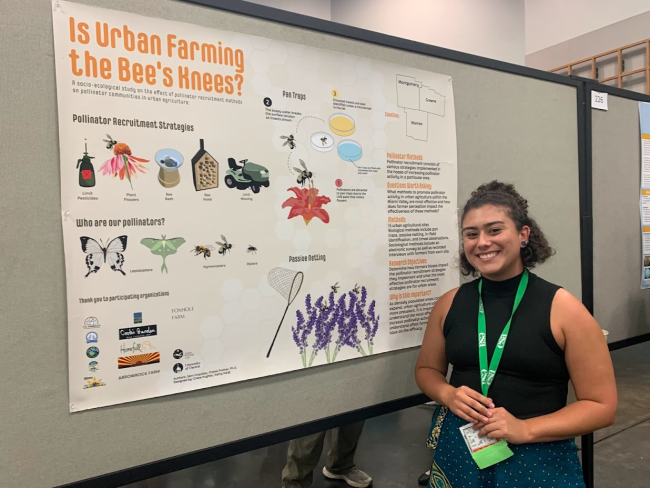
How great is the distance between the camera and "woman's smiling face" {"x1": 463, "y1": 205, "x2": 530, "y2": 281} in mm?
1056

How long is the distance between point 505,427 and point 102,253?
37.8 inches

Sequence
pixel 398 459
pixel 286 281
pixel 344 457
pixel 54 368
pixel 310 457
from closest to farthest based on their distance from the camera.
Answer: pixel 54 368
pixel 286 281
pixel 310 457
pixel 344 457
pixel 398 459

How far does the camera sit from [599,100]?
5.44ft

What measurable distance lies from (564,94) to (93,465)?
1831 mm

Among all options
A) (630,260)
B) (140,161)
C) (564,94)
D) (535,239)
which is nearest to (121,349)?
(140,161)

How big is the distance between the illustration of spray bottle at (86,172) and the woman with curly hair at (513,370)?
0.89 m

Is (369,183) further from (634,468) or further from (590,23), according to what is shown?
(590,23)

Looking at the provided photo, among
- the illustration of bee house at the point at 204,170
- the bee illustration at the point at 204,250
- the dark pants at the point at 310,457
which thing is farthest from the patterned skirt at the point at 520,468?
the dark pants at the point at 310,457

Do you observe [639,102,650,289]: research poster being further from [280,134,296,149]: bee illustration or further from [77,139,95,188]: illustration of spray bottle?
[77,139,95,188]: illustration of spray bottle

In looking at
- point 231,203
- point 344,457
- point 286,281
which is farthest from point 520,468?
point 344,457

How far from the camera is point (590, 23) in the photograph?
3619 millimetres

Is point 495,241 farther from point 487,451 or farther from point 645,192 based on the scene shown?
point 645,192

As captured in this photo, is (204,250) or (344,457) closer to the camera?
(204,250)

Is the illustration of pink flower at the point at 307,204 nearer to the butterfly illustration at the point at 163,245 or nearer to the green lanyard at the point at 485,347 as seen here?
the butterfly illustration at the point at 163,245
